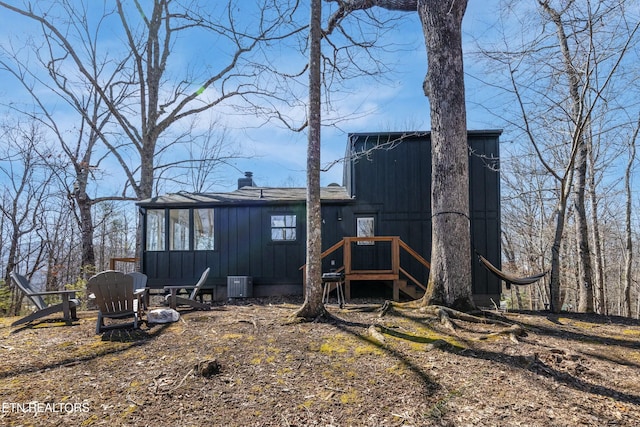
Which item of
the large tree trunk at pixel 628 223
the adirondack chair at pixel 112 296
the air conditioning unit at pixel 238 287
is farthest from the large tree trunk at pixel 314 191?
the large tree trunk at pixel 628 223

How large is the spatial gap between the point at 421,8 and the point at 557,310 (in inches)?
218

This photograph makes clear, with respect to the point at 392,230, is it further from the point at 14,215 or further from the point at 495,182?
the point at 14,215

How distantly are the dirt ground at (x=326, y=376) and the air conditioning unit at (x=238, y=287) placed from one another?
4774 mm

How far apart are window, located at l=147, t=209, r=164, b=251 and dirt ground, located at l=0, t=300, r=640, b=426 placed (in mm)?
5469

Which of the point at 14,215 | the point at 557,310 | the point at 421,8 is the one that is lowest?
the point at 557,310

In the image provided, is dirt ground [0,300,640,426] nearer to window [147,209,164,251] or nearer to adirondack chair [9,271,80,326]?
adirondack chair [9,271,80,326]

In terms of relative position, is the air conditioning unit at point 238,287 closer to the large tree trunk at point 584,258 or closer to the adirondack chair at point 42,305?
the adirondack chair at point 42,305

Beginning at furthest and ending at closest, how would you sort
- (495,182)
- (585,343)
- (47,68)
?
(47,68) < (495,182) < (585,343)

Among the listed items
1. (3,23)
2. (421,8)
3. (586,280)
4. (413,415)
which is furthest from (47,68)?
(586,280)

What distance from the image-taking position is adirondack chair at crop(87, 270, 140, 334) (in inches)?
190

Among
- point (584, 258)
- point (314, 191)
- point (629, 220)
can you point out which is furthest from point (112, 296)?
point (629, 220)

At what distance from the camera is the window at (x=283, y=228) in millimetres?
10109

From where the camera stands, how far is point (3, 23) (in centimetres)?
1176

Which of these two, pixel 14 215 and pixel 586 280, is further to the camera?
pixel 14 215
